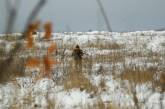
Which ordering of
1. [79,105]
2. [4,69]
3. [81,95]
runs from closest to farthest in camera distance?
[4,69]
[79,105]
[81,95]

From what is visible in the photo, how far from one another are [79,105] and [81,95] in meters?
0.86

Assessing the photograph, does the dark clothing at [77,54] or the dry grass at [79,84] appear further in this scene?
the dark clothing at [77,54]

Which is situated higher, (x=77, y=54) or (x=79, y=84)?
(x=77, y=54)

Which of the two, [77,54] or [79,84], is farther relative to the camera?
[77,54]

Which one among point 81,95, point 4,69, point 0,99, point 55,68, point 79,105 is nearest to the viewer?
point 4,69

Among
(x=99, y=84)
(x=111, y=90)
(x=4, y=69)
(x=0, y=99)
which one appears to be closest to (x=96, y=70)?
(x=99, y=84)

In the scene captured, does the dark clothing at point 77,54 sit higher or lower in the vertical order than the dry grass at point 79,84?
higher

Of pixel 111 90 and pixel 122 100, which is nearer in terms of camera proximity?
pixel 122 100

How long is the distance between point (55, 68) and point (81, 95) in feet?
11.9

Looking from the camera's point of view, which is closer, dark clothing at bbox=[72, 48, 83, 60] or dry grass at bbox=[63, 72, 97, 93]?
dry grass at bbox=[63, 72, 97, 93]

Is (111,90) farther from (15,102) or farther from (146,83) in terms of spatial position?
(15,102)

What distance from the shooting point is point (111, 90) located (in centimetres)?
568

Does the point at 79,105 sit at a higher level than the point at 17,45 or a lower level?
lower

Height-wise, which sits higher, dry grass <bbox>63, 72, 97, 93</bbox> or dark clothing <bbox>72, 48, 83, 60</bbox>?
dark clothing <bbox>72, 48, 83, 60</bbox>
